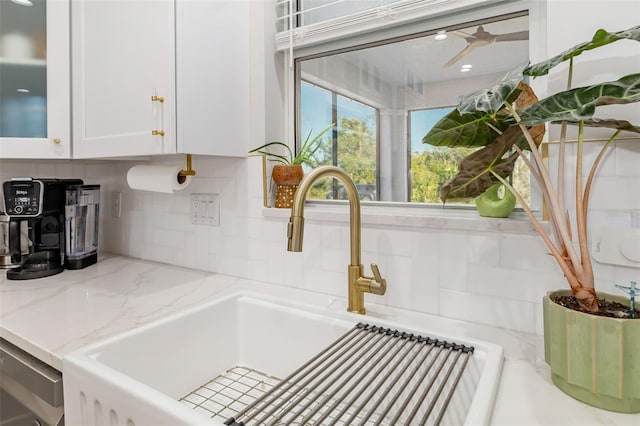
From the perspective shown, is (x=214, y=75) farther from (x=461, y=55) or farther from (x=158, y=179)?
(x=461, y=55)

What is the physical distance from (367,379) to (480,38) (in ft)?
3.36

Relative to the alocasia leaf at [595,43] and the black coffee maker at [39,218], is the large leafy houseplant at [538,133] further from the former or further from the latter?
the black coffee maker at [39,218]

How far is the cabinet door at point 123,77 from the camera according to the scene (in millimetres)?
1108

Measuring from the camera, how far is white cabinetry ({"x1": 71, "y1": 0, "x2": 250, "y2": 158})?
3.65ft

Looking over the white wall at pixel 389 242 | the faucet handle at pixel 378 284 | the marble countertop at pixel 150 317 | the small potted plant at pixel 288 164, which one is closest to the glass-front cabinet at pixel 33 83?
the white wall at pixel 389 242

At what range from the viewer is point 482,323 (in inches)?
38.1

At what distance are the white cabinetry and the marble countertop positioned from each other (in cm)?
47

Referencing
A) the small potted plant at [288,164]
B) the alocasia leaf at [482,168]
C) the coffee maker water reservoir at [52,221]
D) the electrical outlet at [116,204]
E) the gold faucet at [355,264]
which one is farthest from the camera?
the electrical outlet at [116,204]

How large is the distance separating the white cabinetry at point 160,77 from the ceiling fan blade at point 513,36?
2.81 feet

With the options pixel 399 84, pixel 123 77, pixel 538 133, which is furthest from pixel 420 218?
pixel 123 77

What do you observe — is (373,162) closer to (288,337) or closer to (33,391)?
(288,337)

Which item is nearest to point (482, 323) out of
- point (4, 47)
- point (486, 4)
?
point (486, 4)

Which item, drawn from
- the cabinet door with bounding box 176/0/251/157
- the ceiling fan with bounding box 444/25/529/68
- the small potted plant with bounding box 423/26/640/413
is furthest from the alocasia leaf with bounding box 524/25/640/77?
the cabinet door with bounding box 176/0/251/157

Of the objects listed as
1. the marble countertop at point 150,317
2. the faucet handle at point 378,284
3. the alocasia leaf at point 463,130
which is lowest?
the marble countertop at point 150,317
